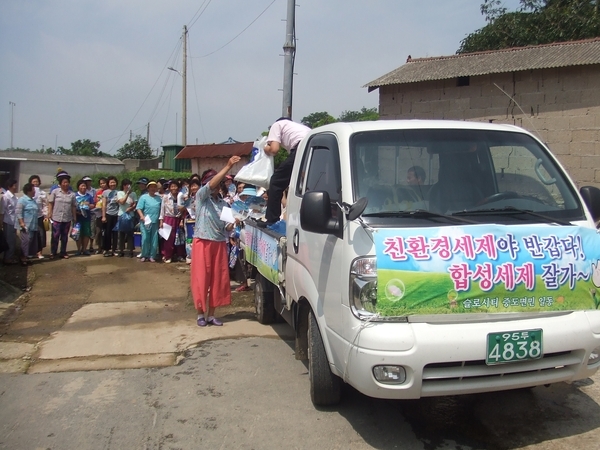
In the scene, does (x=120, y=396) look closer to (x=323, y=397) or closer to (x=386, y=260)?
(x=323, y=397)

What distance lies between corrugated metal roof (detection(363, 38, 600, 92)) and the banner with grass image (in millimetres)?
8433

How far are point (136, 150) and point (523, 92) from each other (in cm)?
4259

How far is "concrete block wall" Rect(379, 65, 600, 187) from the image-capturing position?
35.5ft

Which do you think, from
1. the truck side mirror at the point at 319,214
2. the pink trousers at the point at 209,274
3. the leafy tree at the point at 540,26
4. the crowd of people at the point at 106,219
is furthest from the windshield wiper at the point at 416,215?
the leafy tree at the point at 540,26

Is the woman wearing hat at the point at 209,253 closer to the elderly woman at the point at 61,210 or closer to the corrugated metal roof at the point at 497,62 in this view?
the elderly woman at the point at 61,210

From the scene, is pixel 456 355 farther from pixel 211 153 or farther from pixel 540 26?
pixel 211 153

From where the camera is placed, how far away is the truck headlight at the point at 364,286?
3373 mm

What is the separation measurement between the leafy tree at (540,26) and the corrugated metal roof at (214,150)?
9.18 m

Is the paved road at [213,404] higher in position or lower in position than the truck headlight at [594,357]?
lower

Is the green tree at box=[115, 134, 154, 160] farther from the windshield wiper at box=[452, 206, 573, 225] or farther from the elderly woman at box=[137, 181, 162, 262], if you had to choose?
the windshield wiper at box=[452, 206, 573, 225]

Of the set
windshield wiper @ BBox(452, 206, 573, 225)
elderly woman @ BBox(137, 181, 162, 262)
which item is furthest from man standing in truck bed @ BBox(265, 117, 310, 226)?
elderly woman @ BBox(137, 181, 162, 262)

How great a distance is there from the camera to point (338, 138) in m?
4.20

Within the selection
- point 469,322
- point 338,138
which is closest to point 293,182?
point 338,138

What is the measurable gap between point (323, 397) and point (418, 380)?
110 cm
